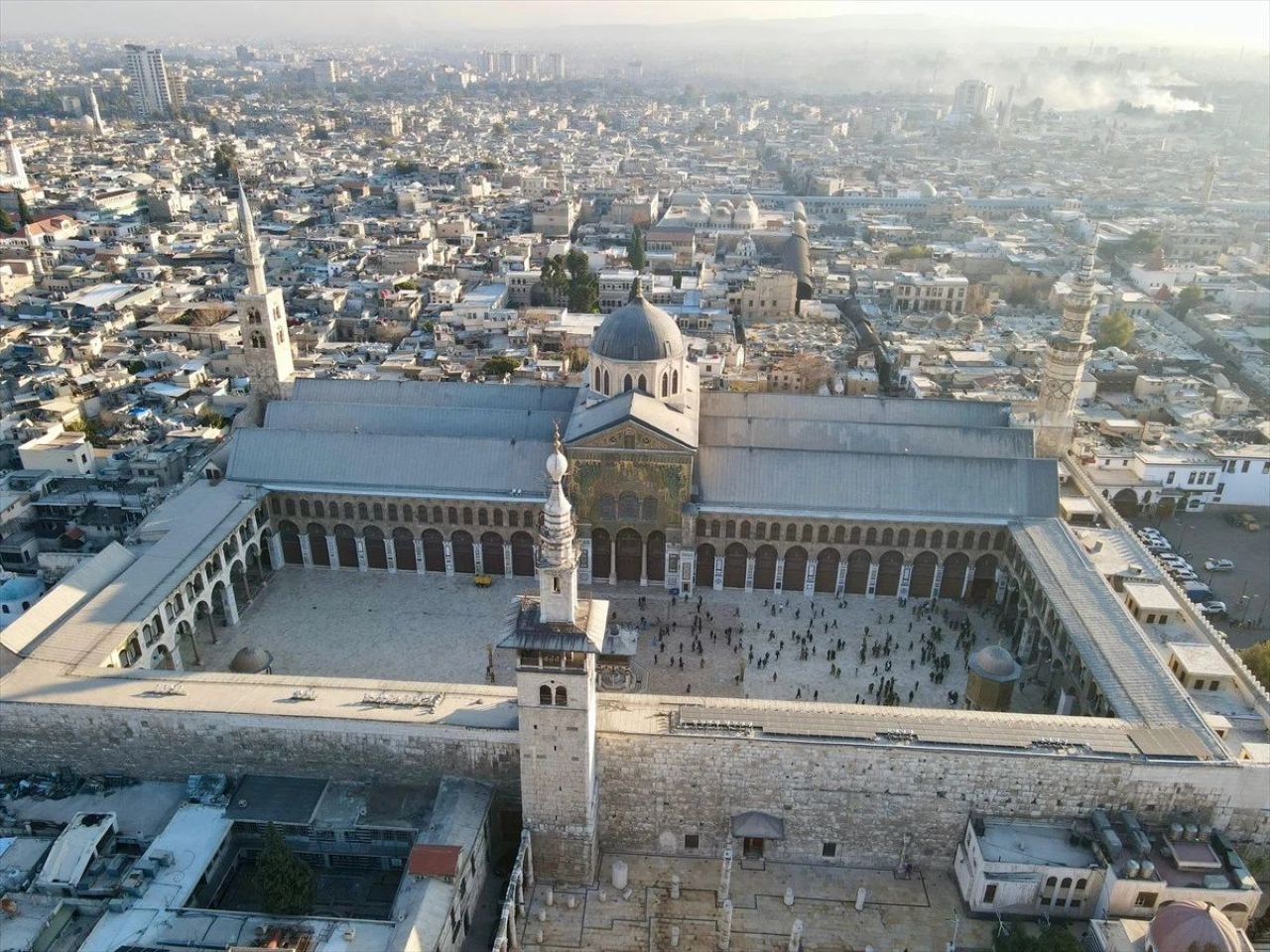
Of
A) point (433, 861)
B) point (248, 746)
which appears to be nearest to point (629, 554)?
point (248, 746)

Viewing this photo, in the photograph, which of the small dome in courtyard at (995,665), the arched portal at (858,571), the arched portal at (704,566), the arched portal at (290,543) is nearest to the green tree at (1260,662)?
the small dome in courtyard at (995,665)

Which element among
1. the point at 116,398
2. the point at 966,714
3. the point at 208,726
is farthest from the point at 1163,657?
the point at 116,398

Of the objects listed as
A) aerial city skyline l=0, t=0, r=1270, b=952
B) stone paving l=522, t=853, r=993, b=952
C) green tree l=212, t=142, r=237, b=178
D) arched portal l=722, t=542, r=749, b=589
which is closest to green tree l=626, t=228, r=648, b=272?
aerial city skyline l=0, t=0, r=1270, b=952

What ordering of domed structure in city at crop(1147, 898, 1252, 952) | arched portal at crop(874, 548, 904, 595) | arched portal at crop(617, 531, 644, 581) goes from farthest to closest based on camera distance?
arched portal at crop(617, 531, 644, 581) → arched portal at crop(874, 548, 904, 595) → domed structure in city at crop(1147, 898, 1252, 952)

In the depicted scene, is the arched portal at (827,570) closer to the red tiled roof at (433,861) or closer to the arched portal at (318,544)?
the red tiled roof at (433,861)

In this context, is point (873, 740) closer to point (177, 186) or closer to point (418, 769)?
point (418, 769)

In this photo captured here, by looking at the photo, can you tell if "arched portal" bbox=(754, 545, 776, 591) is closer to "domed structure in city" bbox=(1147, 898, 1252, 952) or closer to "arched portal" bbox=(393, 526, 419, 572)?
"arched portal" bbox=(393, 526, 419, 572)
